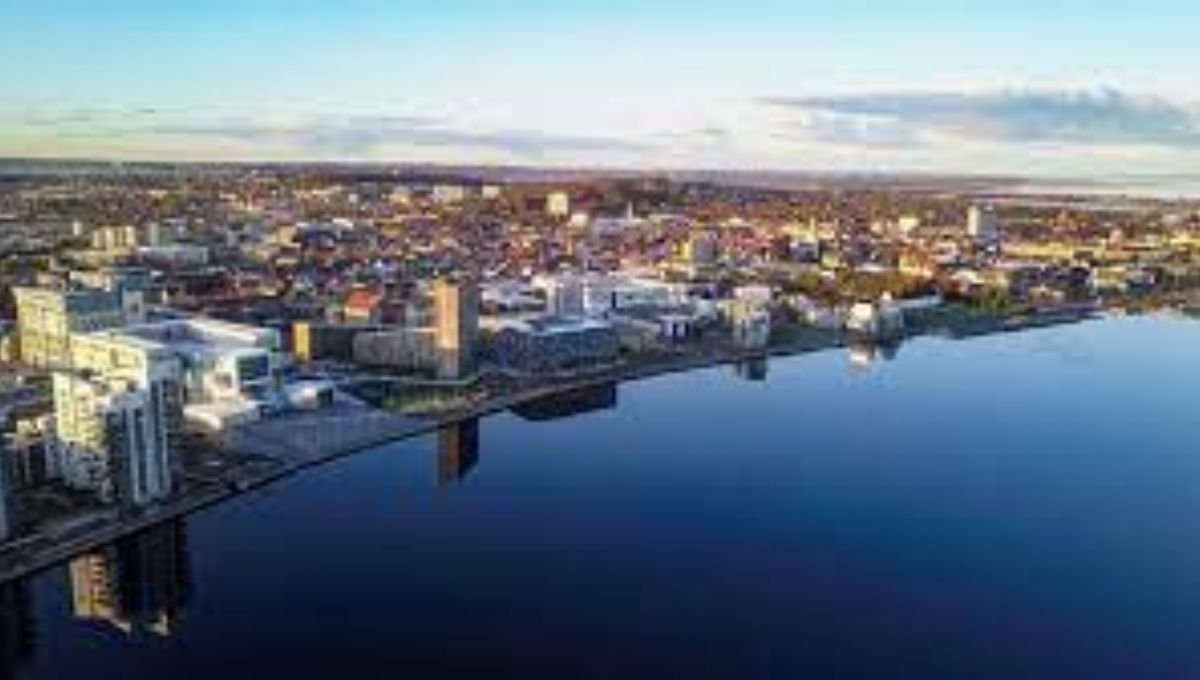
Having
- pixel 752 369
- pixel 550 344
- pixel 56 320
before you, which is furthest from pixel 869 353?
pixel 56 320

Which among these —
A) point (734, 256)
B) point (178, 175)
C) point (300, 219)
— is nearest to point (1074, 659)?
point (734, 256)

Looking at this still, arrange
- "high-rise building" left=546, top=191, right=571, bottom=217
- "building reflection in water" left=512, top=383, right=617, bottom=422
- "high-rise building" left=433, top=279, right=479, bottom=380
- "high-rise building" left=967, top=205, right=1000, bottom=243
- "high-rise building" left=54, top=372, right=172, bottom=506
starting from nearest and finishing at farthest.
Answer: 1. "high-rise building" left=54, top=372, right=172, bottom=506
2. "building reflection in water" left=512, top=383, right=617, bottom=422
3. "high-rise building" left=433, top=279, right=479, bottom=380
4. "high-rise building" left=967, top=205, right=1000, bottom=243
5. "high-rise building" left=546, top=191, right=571, bottom=217

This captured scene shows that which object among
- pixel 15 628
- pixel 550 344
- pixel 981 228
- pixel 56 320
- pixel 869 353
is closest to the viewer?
pixel 15 628

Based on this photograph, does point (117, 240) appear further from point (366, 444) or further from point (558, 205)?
point (558, 205)

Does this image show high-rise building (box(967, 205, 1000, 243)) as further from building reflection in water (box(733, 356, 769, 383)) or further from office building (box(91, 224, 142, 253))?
office building (box(91, 224, 142, 253))

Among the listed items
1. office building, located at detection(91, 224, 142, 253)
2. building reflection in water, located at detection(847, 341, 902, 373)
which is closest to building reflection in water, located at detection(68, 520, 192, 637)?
building reflection in water, located at detection(847, 341, 902, 373)
